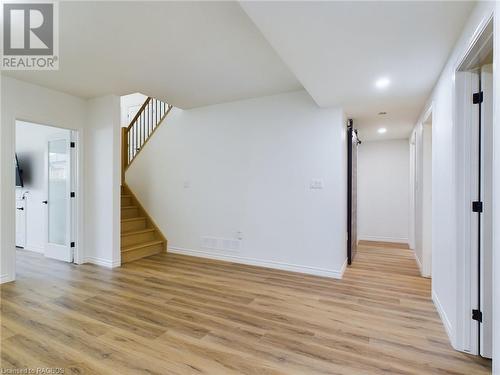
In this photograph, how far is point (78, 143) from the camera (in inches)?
163

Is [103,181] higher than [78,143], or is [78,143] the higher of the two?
[78,143]

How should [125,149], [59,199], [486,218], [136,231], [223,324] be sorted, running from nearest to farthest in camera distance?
1. [486,218]
2. [223,324]
3. [59,199]
4. [136,231]
5. [125,149]

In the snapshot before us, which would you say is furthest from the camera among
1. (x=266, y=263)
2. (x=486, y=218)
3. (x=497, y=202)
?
(x=266, y=263)

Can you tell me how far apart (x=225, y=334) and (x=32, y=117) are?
375cm

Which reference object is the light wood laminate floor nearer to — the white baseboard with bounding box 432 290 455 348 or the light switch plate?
the white baseboard with bounding box 432 290 455 348

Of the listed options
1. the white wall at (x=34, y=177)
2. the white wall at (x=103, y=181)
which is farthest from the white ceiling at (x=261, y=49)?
the white wall at (x=34, y=177)

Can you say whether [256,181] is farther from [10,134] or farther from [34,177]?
[34,177]

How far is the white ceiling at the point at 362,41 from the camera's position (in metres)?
1.61

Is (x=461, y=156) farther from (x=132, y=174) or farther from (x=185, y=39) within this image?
(x=132, y=174)

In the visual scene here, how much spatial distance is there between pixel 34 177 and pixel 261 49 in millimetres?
4919

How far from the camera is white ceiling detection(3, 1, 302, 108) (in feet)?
6.74

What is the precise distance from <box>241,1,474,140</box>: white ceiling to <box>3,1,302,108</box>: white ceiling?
455 millimetres

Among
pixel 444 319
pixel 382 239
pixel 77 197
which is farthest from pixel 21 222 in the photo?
pixel 382 239

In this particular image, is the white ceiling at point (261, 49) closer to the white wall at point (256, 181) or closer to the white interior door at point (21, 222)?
the white wall at point (256, 181)
